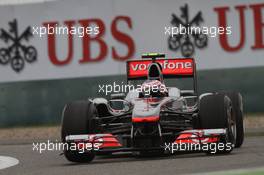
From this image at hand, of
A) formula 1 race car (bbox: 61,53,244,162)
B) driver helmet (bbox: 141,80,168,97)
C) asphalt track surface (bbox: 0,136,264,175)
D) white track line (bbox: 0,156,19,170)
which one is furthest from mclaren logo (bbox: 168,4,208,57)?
formula 1 race car (bbox: 61,53,244,162)

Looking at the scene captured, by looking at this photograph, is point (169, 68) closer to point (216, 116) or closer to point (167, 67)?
point (167, 67)

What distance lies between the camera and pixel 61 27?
23.7 m

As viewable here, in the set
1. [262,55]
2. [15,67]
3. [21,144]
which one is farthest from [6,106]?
[262,55]

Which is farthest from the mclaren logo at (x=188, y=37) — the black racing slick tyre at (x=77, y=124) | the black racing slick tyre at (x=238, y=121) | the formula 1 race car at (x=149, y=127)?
the black racing slick tyre at (x=77, y=124)

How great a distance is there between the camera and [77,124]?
42.4ft

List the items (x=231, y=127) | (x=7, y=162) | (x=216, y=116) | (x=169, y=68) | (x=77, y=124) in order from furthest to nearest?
(x=169, y=68), (x=7, y=162), (x=231, y=127), (x=77, y=124), (x=216, y=116)

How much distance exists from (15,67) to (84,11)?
239cm

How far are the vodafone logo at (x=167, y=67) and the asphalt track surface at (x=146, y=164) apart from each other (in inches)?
65.4

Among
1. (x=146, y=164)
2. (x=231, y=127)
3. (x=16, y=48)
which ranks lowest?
(x=146, y=164)

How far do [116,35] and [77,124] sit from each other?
35.0 feet

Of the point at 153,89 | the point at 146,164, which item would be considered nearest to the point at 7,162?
the point at 153,89

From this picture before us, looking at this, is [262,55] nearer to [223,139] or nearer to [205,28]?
[205,28]

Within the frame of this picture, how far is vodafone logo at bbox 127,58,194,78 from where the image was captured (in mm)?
15203

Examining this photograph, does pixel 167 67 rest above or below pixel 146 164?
above
